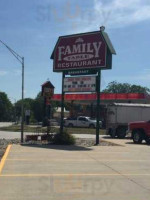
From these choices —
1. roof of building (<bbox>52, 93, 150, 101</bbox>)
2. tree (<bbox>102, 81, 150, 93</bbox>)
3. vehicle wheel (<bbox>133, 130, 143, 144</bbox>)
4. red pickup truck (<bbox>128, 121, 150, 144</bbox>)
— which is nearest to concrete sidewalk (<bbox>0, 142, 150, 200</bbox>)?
red pickup truck (<bbox>128, 121, 150, 144</bbox>)

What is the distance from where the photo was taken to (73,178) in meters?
11.6

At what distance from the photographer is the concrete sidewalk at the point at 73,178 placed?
951cm

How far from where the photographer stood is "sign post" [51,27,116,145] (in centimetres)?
2438

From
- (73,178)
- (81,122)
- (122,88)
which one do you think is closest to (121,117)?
(81,122)

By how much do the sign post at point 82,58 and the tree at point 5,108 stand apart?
424 feet

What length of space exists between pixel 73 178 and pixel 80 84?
14.5 metres

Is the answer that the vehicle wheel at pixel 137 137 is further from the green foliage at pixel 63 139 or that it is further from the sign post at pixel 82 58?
the green foliage at pixel 63 139

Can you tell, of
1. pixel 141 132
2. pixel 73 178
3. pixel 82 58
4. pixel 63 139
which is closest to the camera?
pixel 73 178

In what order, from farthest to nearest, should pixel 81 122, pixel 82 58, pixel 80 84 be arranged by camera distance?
1. pixel 81 122
2. pixel 80 84
3. pixel 82 58

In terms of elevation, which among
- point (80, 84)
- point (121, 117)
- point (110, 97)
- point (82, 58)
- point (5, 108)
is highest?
point (5, 108)

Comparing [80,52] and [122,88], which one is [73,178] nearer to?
[80,52]

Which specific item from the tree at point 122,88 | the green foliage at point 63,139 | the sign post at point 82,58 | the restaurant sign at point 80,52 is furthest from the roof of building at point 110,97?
the tree at point 122,88

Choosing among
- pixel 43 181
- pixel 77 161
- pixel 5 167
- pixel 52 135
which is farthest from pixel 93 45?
pixel 43 181

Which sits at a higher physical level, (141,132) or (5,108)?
(5,108)
